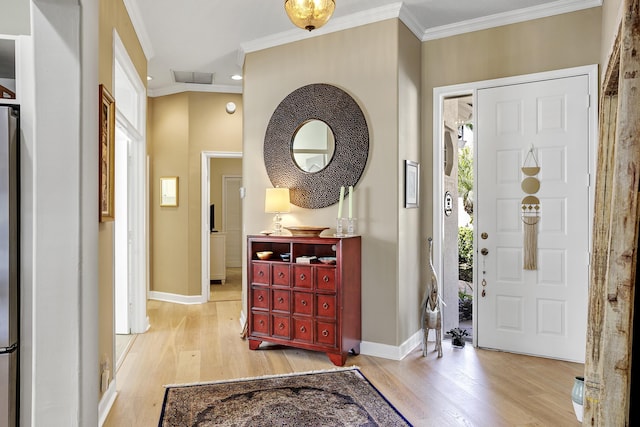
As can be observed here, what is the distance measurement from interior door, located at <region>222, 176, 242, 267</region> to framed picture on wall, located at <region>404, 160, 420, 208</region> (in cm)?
632

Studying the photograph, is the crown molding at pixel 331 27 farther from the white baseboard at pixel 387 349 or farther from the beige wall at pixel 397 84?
the white baseboard at pixel 387 349

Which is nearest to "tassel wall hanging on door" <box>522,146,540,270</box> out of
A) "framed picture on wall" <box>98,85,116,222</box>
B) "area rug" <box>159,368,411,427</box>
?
"area rug" <box>159,368,411,427</box>

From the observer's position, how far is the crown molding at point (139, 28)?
3.65 meters

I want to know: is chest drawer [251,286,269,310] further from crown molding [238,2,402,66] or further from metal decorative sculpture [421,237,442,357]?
crown molding [238,2,402,66]

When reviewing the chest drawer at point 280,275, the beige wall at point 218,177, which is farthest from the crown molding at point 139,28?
the beige wall at point 218,177

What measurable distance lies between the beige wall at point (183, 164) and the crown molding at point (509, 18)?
2990 millimetres

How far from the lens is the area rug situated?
8.57 feet

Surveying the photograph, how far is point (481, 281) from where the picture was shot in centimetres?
399

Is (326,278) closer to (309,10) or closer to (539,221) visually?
(539,221)

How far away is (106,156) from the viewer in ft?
9.48

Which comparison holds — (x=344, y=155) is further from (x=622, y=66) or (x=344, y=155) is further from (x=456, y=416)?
(x=622, y=66)

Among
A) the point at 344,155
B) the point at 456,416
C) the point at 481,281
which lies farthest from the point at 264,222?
the point at 456,416

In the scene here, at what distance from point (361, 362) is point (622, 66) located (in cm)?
271

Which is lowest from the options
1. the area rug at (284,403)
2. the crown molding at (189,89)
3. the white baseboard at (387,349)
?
the area rug at (284,403)
